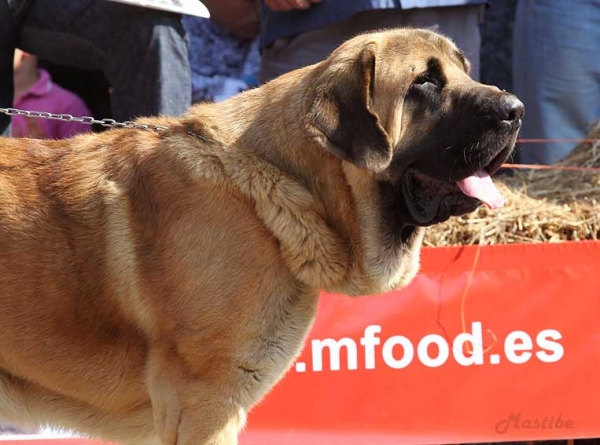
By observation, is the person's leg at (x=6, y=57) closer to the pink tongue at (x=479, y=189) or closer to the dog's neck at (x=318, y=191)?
the dog's neck at (x=318, y=191)

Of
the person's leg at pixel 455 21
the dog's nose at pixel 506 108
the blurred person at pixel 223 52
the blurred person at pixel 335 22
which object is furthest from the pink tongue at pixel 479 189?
the blurred person at pixel 223 52

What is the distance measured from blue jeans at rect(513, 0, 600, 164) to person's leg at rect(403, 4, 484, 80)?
0.36 metres

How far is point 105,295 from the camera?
3.45 metres

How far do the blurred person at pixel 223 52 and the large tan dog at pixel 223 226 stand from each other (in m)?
3.51

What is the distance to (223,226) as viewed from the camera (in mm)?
3365

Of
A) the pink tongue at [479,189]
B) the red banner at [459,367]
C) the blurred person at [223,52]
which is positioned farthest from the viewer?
the blurred person at [223,52]

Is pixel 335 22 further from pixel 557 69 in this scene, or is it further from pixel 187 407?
pixel 187 407

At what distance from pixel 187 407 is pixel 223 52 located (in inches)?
168

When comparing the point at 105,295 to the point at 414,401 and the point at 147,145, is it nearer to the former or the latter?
the point at 147,145

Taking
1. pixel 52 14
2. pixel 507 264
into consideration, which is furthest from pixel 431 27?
pixel 52 14

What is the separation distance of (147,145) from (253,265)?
599 millimetres

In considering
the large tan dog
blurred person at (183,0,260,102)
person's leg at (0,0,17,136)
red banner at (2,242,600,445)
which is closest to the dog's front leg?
the large tan dog

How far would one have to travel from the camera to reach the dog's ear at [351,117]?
10.8 feet

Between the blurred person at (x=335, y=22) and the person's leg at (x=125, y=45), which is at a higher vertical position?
the person's leg at (x=125, y=45)
